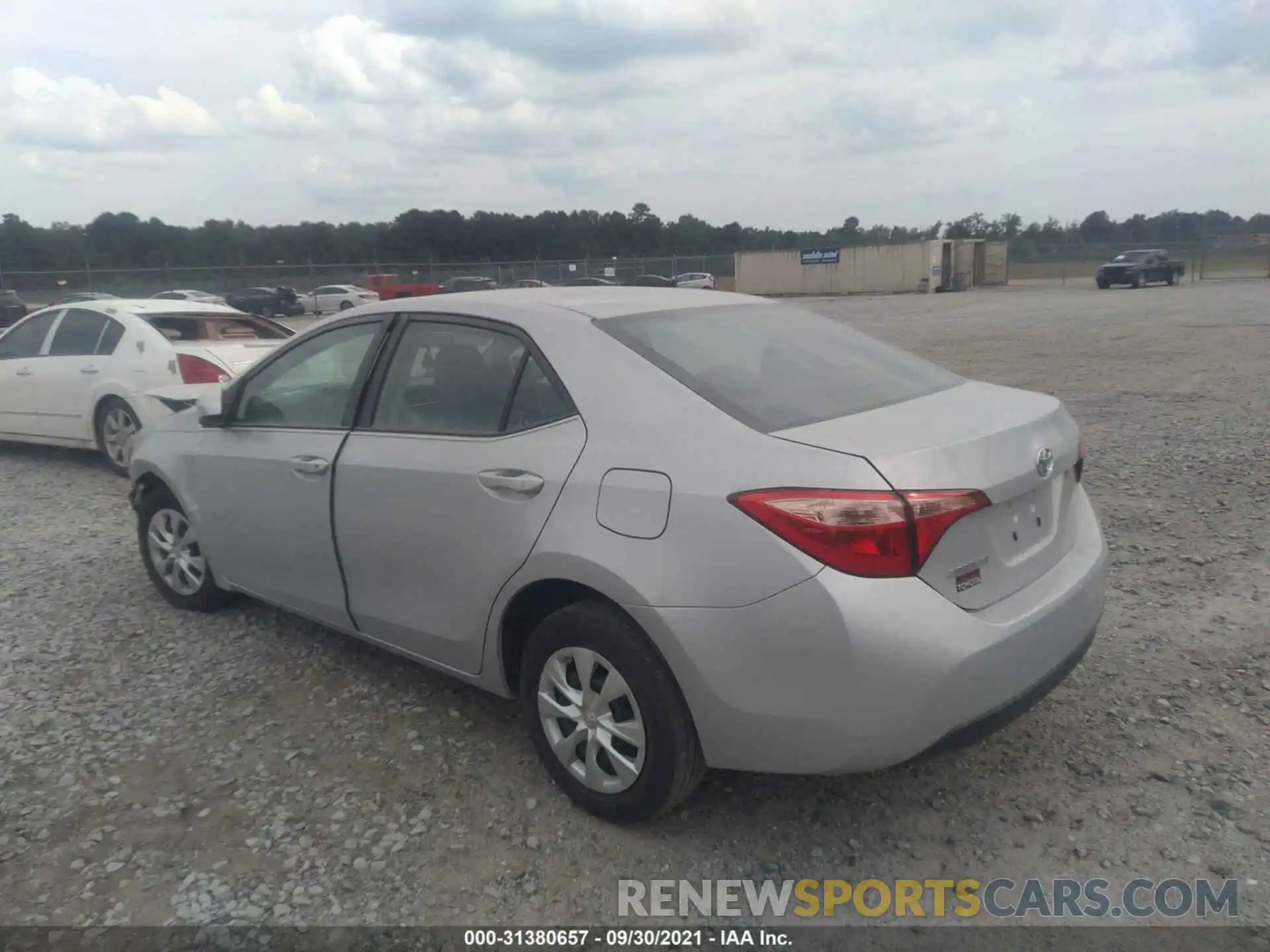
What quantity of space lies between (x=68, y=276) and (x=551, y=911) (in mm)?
48862

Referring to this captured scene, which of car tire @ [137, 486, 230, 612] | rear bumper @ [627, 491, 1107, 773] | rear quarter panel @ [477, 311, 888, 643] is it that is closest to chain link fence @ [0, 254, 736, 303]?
car tire @ [137, 486, 230, 612]

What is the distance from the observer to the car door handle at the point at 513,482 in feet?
10.2

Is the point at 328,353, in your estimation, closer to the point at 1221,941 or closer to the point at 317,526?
the point at 317,526

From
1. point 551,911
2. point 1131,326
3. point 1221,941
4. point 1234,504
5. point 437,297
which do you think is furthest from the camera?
point 1131,326

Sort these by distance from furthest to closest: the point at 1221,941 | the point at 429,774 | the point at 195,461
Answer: the point at 195,461 < the point at 429,774 < the point at 1221,941

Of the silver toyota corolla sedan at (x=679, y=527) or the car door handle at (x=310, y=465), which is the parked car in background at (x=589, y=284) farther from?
the car door handle at (x=310, y=465)

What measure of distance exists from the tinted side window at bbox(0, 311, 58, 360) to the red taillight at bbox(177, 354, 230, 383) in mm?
1781

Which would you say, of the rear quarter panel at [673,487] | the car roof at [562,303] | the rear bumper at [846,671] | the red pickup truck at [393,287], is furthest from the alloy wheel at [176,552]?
the red pickup truck at [393,287]

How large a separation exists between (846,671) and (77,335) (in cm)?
807

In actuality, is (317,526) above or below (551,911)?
above

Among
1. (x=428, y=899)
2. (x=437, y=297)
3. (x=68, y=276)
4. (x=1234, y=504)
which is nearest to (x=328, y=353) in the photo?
(x=437, y=297)

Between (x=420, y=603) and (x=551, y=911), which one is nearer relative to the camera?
(x=551, y=911)

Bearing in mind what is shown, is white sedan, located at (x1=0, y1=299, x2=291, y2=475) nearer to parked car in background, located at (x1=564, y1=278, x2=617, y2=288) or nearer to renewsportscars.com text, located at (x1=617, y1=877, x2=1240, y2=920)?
parked car in background, located at (x1=564, y1=278, x2=617, y2=288)

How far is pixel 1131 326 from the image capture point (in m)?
21.0
